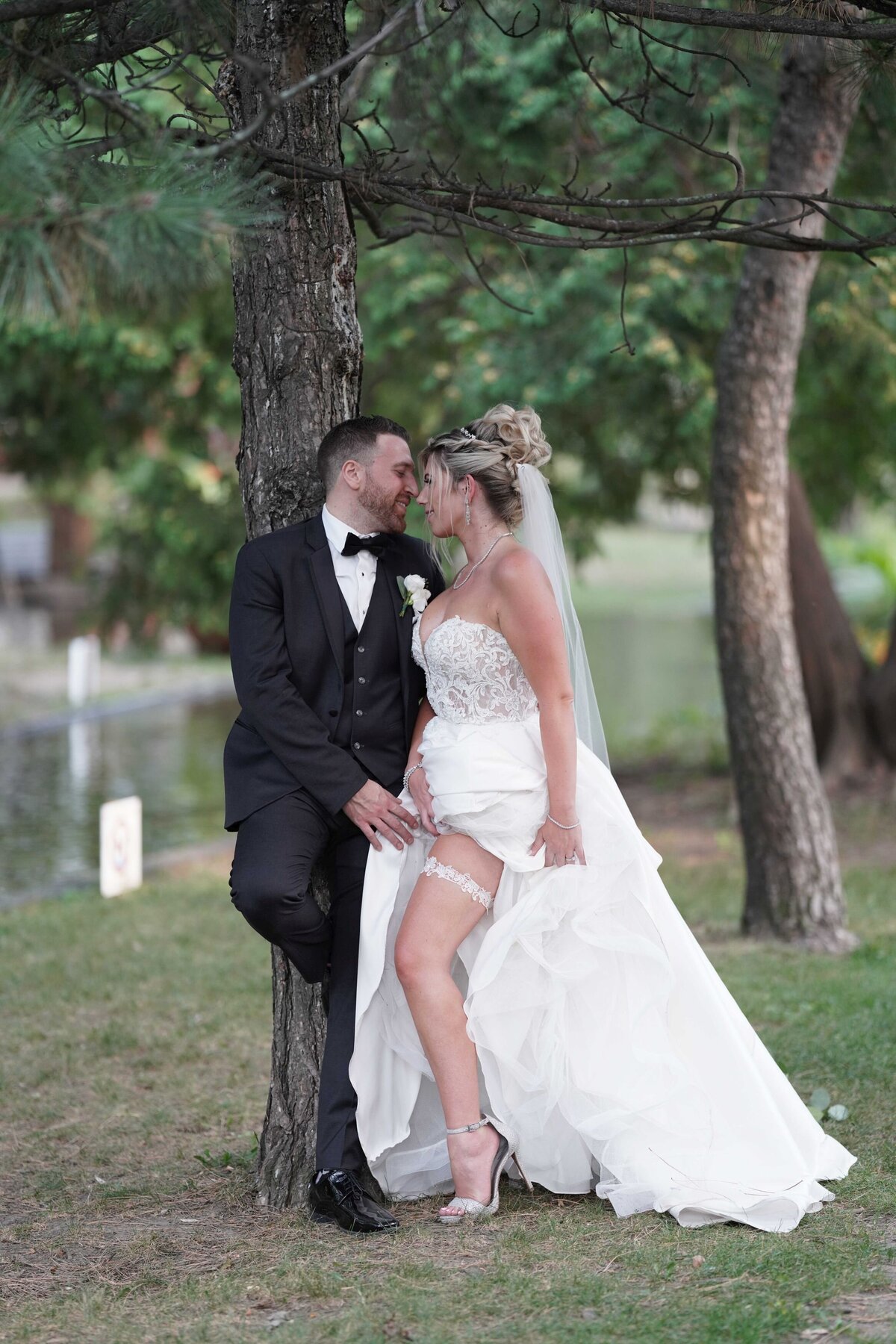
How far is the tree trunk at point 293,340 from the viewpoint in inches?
170

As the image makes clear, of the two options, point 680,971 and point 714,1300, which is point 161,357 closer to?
point 680,971

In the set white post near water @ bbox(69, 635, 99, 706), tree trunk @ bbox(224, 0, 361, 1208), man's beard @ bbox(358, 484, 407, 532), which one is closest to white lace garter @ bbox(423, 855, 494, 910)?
tree trunk @ bbox(224, 0, 361, 1208)

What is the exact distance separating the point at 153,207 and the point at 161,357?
12.4 m

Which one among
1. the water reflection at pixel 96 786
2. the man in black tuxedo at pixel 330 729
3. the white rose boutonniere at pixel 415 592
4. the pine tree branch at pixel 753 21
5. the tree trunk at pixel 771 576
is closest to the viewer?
the pine tree branch at pixel 753 21

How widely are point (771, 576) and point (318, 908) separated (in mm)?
4688

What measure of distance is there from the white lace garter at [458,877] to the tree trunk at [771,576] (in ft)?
13.4

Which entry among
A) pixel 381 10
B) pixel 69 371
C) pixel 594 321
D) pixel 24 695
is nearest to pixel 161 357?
pixel 69 371

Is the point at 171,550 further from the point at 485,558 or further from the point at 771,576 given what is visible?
the point at 485,558

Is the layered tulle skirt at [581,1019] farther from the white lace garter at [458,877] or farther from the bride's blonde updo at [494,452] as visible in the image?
the bride's blonde updo at [494,452]

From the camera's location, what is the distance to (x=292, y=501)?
4.47m

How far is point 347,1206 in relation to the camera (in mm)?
4121

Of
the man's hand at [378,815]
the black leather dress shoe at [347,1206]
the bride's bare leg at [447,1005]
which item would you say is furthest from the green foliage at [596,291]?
the black leather dress shoe at [347,1206]

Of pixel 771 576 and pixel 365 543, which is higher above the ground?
pixel 365 543

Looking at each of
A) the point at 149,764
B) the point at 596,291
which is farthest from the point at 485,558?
the point at 149,764
